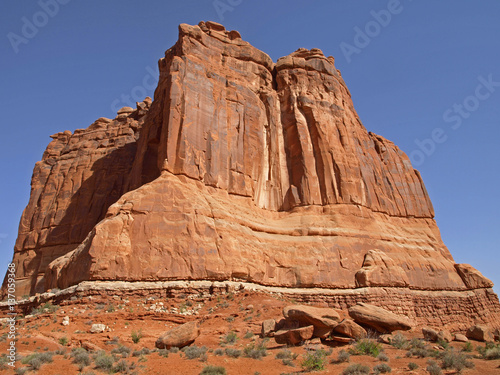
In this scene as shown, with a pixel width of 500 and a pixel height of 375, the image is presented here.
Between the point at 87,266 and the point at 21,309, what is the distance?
678cm

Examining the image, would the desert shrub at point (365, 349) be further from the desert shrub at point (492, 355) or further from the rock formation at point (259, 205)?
the rock formation at point (259, 205)

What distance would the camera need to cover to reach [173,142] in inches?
1133

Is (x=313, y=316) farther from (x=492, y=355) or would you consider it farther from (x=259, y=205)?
(x=259, y=205)

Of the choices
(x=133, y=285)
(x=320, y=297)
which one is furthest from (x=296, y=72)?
(x=133, y=285)

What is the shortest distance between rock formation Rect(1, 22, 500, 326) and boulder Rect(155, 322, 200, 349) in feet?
24.5

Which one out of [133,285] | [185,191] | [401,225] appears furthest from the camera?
[401,225]

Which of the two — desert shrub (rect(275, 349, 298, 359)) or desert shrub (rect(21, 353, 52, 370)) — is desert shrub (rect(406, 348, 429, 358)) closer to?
desert shrub (rect(275, 349, 298, 359))

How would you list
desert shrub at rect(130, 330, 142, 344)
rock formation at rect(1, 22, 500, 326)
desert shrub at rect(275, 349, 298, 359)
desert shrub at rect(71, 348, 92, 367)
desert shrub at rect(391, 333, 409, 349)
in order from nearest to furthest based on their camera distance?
desert shrub at rect(71, 348, 92, 367) < desert shrub at rect(275, 349, 298, 359) < desert shrub at rect(391, 333, 409, 349) < desert shrub at rect(130, 330, 142, 344) < rock formation at rect(1, 22, 500, 326)

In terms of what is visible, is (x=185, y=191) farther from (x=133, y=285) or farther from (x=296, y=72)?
(x=296, y=72)

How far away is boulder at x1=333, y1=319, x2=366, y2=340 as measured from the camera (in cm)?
1479

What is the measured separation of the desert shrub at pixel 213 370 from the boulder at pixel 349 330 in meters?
5.78

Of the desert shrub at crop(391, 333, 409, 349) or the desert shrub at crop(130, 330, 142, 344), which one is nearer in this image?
the desert shrub at crop(391, 333, 409, 349)

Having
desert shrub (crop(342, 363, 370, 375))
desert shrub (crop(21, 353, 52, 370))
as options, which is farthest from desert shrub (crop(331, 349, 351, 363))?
desert shrub (crop(21, 353, 52, 370))

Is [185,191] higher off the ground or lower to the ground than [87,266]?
higher
